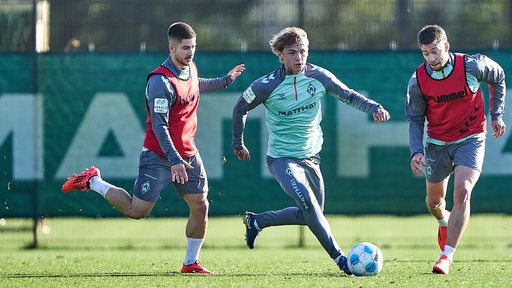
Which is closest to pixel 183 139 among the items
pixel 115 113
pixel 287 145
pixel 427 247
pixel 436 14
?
pixel 287 145

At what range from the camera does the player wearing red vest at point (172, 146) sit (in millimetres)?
9633

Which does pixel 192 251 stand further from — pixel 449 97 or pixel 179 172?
pixel 449 97

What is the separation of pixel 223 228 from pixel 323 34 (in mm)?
5490

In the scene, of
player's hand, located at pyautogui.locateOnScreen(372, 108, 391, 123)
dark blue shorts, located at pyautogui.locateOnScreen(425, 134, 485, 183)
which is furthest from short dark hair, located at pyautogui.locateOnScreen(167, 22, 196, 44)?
dark blue shorts, located at pyautogui.locateOnScreen(425, 134, 485, 183)

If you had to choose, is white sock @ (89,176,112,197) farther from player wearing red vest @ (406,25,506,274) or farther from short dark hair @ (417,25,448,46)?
short dark hair @ (417,25,448,46)

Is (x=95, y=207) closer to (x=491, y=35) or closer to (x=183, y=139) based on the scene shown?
(x=183, y=139)

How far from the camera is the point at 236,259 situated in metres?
12.0

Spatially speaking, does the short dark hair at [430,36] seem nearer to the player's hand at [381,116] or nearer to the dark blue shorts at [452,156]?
the player's hand at [381,116]

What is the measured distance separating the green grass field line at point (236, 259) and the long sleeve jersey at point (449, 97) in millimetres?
1291

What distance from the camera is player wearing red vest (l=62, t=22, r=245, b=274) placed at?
963 centimetres

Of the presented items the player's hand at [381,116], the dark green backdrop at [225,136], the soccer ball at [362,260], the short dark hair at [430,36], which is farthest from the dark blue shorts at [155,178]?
the dark green backdrop at [225,136]

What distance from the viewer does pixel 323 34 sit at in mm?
14930

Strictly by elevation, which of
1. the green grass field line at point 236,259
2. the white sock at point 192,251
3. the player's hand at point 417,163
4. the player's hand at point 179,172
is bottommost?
the green grass field line at point 236,259

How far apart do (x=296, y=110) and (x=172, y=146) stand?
116 centimetres
